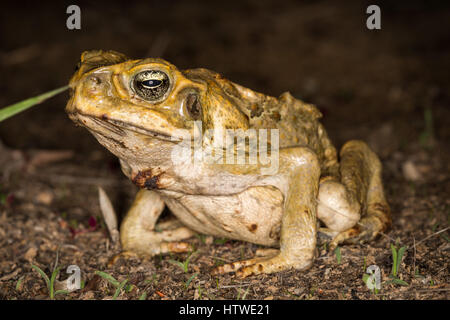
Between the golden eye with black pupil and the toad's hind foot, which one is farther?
the toad's hind foot

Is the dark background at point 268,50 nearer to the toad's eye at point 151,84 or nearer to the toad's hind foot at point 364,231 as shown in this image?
the toad's hind foot at point 364,231

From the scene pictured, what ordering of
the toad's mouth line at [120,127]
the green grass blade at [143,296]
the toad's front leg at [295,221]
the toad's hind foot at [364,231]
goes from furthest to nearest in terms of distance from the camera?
the toad's hind foot at [364,231], the toad's front leg at [295,221], the green grass blade at [143,296], the toad's mouth line at [120,127]

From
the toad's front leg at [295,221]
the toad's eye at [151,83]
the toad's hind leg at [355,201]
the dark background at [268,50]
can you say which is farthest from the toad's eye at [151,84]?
the dark background at [268,50]

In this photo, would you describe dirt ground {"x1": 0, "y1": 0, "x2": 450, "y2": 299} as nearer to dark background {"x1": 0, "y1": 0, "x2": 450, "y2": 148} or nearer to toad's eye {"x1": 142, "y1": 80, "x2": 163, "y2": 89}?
dark background {"x1": 0, "y1": 0, "x2": 450, "y2": 148}

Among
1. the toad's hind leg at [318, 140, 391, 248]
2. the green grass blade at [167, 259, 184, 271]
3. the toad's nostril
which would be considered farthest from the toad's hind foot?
the toad's nostril

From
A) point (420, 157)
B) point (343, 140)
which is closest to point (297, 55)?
point (343, 140)

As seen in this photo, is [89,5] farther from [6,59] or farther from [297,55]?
[297,55]
